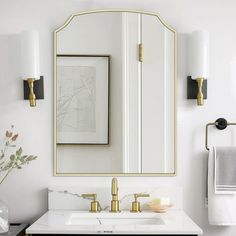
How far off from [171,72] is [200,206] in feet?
2.41

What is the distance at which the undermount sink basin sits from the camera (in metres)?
2.43

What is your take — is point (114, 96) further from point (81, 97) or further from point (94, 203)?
point (94, 203)

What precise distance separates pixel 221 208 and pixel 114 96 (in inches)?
31.7

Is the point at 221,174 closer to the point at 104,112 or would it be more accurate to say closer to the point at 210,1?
the point at 104,112

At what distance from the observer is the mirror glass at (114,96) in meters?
2.61

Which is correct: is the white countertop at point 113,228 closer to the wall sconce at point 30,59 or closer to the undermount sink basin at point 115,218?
the undermount sink basin at point 115,218

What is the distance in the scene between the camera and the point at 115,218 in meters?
2.46

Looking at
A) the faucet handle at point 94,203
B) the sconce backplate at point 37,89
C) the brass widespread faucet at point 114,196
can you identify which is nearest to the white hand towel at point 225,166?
the brass widespread faucet at point 114,196

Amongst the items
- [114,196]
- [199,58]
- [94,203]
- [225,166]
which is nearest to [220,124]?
[225,166]

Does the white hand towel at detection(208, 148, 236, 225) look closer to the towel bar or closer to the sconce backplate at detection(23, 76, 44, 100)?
the towel bar

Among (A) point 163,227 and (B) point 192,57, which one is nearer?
(A) point 163,227

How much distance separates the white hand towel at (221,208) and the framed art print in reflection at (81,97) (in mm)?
660

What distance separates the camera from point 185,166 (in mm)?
2637

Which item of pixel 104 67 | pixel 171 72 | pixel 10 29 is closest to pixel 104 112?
pixel 104 67
